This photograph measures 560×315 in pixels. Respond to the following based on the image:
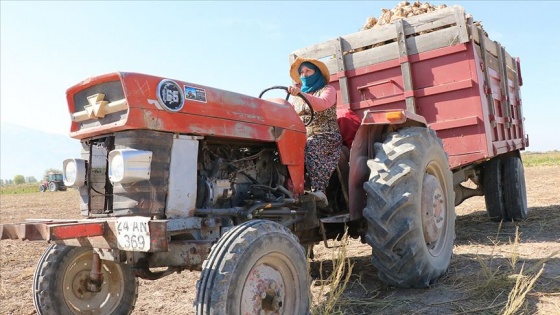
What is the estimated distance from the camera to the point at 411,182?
3.53m

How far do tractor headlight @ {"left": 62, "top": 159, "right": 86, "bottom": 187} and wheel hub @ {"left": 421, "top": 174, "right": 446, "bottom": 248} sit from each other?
2473mm

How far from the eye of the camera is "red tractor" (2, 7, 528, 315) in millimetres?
2488

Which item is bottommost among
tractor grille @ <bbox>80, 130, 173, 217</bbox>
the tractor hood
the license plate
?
the license plate

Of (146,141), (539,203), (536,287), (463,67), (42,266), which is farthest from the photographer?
(539,203)

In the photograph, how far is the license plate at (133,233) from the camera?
235 cm

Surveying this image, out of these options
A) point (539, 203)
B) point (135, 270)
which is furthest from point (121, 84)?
point (539, 203)

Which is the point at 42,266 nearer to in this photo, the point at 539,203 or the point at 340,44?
the point at 340,44

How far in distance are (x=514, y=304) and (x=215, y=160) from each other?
1.98m

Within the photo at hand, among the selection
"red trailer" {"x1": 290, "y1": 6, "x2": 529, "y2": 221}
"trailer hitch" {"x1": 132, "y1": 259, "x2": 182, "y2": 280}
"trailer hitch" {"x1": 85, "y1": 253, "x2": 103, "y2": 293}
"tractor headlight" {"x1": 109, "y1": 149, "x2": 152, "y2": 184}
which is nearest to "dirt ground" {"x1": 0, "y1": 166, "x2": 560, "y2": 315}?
"trailer hitch" {"x1": 85, "y1": 253, "x2": 103, "y2": 293}

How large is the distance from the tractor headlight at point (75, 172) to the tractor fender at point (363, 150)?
1984 mm

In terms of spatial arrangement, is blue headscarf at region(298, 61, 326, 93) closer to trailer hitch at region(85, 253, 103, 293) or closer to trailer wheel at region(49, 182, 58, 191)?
trailer hitch at region(85, 253, 103, 293)

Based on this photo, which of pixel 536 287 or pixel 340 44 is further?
pixel 340 44

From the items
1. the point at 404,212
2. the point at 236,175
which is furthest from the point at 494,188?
the point at 236,175

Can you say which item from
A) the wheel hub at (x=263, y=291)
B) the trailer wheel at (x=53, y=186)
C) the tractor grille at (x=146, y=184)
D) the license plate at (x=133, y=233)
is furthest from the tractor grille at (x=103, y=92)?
Answer: the trailer wheel at (x=53, y=186)
